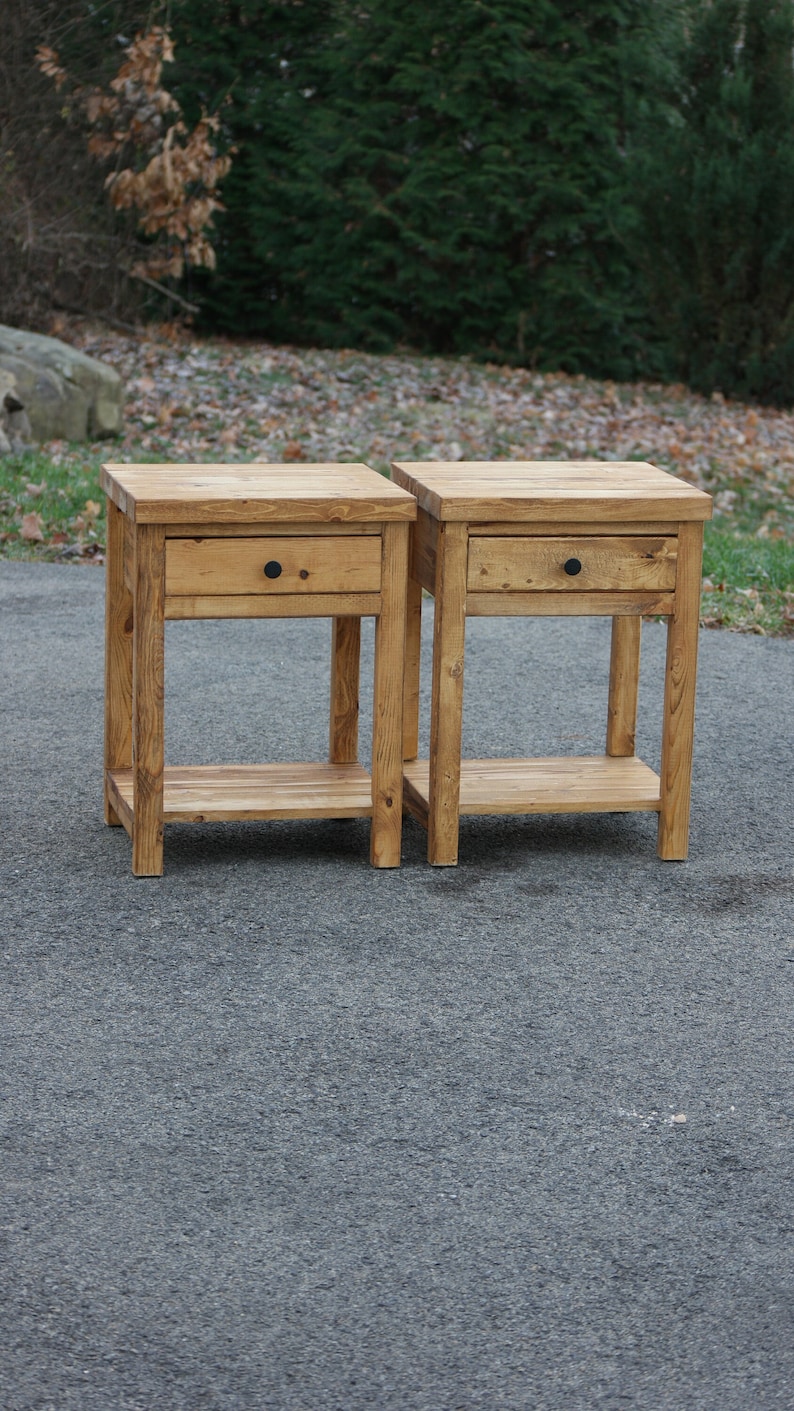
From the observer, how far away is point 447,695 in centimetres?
392

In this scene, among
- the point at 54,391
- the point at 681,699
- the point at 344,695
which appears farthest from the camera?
the point at 54,391

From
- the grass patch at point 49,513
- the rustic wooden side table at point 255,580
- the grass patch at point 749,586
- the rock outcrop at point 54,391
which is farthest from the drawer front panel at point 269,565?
the rock outcrop at point 54,391

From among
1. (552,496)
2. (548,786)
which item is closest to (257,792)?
(548,786)

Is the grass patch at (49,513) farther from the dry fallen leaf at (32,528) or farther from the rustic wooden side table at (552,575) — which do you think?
the rustic wooden side table at (552,575)

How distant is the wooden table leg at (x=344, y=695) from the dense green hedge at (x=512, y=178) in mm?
8942

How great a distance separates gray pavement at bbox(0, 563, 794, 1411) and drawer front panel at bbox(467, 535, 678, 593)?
688 millimetres

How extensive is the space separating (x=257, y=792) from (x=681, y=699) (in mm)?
1049

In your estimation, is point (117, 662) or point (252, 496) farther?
point (117, 662)

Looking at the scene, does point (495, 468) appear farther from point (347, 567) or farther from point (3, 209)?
point (3, 209)

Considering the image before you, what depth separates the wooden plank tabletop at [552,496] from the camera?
12.6ft

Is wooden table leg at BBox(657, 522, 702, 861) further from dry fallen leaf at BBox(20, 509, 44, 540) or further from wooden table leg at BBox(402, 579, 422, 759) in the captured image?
dry fallen leaf at BBox(20, 509, 44, 540)

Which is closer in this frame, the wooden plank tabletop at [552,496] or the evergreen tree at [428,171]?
the wooden plank tabletop at [552,496]

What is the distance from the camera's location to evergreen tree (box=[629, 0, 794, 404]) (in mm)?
12359

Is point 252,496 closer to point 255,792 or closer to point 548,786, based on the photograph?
point 255,792
